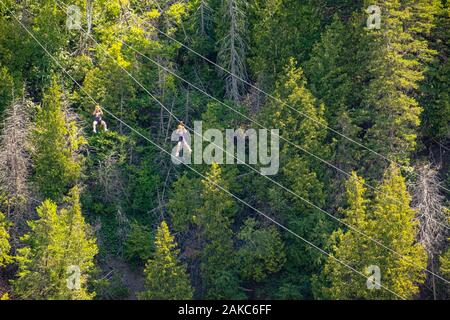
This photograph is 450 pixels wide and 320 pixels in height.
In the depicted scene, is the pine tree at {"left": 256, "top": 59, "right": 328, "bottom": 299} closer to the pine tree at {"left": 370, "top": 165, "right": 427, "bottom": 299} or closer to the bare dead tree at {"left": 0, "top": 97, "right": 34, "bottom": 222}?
the pine tree at {"left": 370, "top": 165, "right": 427, "bottom": 299}

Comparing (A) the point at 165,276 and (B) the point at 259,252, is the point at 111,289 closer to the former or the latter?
(A) the point at 165,276

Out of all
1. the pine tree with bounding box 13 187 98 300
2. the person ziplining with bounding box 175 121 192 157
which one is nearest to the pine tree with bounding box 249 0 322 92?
the person ziplining with bounding box 175 121 192 157

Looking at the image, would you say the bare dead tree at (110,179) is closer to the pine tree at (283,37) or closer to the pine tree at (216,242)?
the pine tree at (216,242)

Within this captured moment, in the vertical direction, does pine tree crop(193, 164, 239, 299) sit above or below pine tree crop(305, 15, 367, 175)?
below

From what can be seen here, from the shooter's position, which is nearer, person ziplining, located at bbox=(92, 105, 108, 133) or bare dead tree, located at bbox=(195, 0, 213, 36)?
person ziplining, located at bbox=(92, 105, 108, 133)

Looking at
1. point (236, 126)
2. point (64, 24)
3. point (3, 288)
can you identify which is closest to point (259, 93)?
point (236, 126)

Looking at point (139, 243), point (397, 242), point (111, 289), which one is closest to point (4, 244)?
point (111, 289)

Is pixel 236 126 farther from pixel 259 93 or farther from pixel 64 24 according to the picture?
pixel 64 24
